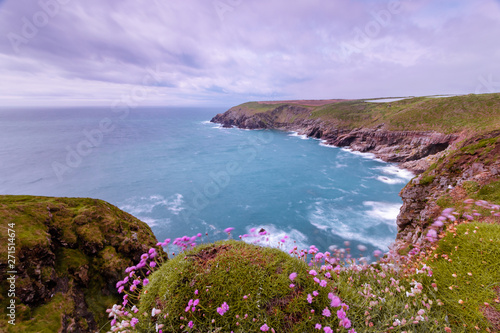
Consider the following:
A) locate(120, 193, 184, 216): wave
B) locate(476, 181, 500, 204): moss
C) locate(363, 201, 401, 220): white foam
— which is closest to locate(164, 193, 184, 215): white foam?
locate(120, 193, 184, 216): wave

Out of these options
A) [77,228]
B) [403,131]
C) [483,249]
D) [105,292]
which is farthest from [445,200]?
[403,131]

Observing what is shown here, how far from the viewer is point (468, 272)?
12.9 ft

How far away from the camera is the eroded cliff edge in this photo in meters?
10.2

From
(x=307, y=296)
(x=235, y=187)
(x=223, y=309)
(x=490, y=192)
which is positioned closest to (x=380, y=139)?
(x=235, y=187)

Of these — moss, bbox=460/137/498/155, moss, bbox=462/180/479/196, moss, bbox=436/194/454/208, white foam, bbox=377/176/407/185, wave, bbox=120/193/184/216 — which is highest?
moss, bbox=460/137/498/155

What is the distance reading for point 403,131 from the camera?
59.0 metres

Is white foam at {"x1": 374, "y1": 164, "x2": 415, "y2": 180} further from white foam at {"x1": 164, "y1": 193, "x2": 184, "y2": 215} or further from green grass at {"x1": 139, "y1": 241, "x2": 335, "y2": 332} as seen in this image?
green grass at {"x1": 139, "y1": 241, "x2": 335, "y2": 332}

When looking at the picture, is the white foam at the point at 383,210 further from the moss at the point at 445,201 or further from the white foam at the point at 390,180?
the moss at the point at 445,201

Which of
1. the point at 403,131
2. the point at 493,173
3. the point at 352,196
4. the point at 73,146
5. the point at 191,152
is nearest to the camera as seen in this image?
the point at 493,173

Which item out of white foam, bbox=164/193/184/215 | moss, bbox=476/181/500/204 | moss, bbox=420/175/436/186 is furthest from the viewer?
white foam, bbox=164/193/184/215

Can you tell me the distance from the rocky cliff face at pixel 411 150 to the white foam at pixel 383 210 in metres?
10.3

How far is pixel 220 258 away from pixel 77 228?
365 inches

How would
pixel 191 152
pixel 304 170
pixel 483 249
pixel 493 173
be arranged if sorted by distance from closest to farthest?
pixel 483 249 → pixel 493 173 → pixel 304 170 → pixel 191 152

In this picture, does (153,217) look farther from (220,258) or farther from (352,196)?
(352,196)
